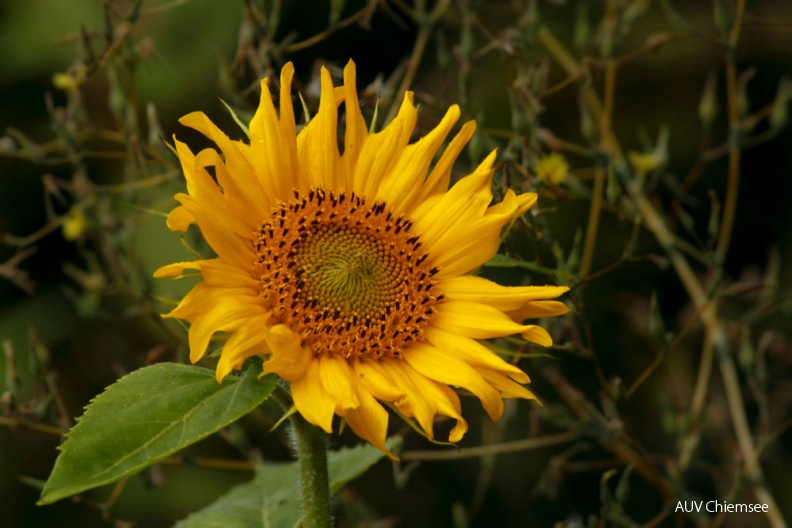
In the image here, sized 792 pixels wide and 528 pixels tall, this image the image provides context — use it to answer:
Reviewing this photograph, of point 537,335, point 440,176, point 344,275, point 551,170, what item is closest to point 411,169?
point 440,176

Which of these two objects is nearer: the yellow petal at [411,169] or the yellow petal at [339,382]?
the yellow petal at [339,382]

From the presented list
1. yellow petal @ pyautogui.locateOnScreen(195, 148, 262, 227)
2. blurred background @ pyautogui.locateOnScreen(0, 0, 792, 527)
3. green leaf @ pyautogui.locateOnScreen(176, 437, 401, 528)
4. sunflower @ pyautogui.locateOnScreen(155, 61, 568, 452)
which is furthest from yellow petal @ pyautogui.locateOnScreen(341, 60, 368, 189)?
blurred background @ pyautogui.locateOnScreen(0, 0, 792, 527)

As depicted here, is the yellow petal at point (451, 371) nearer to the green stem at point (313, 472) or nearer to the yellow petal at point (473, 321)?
the yellow petal at point (473, 321)

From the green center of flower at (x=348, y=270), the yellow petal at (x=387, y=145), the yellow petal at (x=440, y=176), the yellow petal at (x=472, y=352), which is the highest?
the yellow petal at (x=387, y=145)

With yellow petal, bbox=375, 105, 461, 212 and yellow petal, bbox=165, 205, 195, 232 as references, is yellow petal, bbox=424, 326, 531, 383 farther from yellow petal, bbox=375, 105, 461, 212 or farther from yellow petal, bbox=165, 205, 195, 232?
yellow petal, bbox=165, 205, 195, 232

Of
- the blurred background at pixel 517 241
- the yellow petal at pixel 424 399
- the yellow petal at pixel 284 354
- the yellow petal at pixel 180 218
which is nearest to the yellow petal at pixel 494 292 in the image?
the yellow petal at pixel 424 399

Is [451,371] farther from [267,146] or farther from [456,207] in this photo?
[267,146]

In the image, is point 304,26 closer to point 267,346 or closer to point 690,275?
point 690,275
